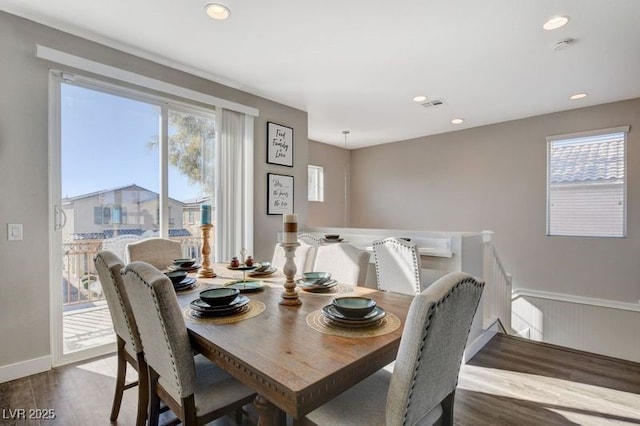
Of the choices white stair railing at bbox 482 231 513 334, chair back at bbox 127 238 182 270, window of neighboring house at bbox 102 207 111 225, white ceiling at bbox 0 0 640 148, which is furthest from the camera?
white stair railing at bbox 482 231 513 334

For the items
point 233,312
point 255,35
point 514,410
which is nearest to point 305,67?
point 255,35

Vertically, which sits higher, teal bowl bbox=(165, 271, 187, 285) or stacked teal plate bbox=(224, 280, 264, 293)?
teal bowl bbox=(165, 271, 187, 285)

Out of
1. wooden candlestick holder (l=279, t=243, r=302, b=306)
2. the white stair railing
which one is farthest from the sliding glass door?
the white stair railing

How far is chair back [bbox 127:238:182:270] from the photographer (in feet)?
8.08

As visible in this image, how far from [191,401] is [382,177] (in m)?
5.77

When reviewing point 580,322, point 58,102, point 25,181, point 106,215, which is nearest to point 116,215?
point 106,215

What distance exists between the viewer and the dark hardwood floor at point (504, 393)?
1.98 m

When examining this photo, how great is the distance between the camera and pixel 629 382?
246 centimetres

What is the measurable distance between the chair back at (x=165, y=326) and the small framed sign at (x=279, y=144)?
2.88m

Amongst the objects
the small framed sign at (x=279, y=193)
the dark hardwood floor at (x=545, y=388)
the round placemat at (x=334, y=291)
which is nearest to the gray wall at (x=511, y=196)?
the dark hardwood floor at (x=545, y=388)

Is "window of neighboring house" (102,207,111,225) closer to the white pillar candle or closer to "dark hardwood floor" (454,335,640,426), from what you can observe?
the white pillar candle

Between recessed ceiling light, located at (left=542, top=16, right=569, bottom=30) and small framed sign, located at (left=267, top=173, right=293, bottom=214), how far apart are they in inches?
115

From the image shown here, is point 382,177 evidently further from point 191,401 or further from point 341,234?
point 191,401

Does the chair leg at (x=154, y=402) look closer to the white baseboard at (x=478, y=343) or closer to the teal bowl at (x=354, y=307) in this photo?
the teal bowl at (x=354, y=307)
